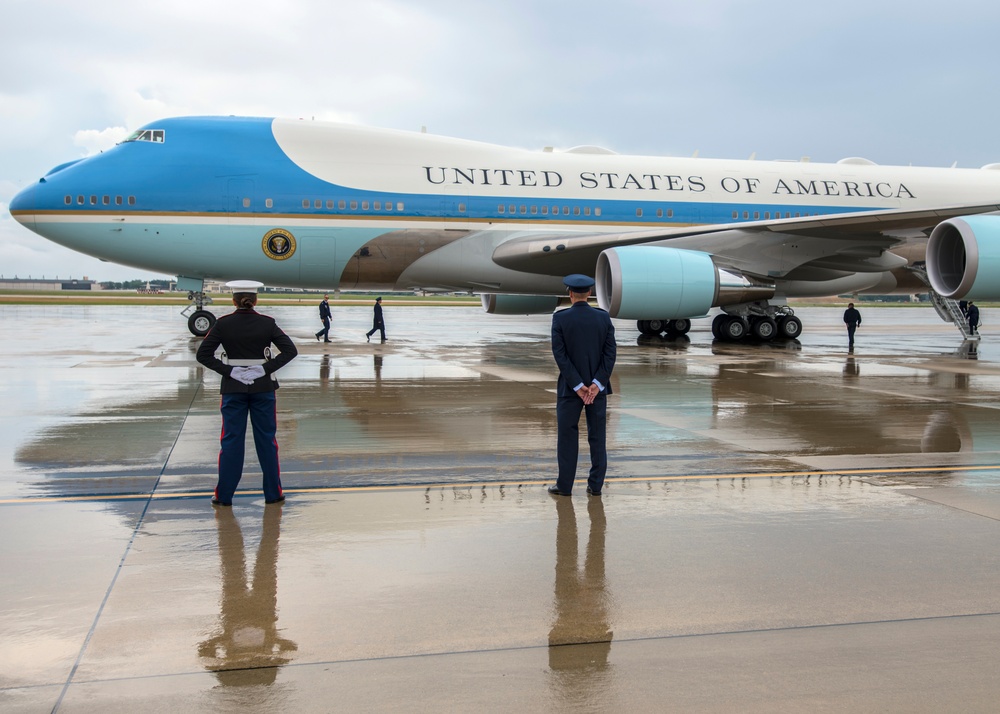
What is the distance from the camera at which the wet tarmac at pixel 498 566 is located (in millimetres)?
2998

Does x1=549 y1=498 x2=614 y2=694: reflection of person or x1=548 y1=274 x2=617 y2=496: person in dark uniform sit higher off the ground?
x1=548 y1=274 x2=617 y2=496: person in dark uniform

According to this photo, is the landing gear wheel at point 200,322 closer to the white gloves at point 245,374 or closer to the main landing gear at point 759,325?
the main landing gear at point 759,325

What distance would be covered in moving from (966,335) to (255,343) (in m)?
22.0

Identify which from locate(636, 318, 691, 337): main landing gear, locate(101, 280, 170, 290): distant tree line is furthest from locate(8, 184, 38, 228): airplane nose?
locate(101, 280, 170, 290): distant tree line

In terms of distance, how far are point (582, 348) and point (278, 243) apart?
483 inches

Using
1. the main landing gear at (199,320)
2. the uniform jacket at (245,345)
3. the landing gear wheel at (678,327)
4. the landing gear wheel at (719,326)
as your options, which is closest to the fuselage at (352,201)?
the main landing gear at (199,320)

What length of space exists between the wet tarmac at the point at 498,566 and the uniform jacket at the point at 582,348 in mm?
796

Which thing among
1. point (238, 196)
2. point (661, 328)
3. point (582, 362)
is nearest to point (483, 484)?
point (582, 362)

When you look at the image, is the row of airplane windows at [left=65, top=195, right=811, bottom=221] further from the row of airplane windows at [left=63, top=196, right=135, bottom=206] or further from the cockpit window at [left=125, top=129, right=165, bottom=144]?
the cockpit window at [left=125, top=129, right=165, bottom=144]

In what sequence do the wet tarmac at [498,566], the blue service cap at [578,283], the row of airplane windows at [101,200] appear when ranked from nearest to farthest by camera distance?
the wet tarmac at [498,566] < the blue service cap at [578,283] < the row of airplane windows at [101,200]

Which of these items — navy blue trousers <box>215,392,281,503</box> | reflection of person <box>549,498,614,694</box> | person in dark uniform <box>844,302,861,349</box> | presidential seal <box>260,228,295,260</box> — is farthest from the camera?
person in dark uniform <box>844,302,861,349</box>

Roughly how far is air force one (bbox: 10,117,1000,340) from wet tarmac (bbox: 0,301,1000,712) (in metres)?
8.12

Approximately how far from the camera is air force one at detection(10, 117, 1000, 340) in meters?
16.4

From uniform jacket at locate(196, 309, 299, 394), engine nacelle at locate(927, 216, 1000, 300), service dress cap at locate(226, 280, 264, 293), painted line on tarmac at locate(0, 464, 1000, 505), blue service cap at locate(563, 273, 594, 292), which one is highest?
engine nacelle at locate(927, 216, 1000, 300)
